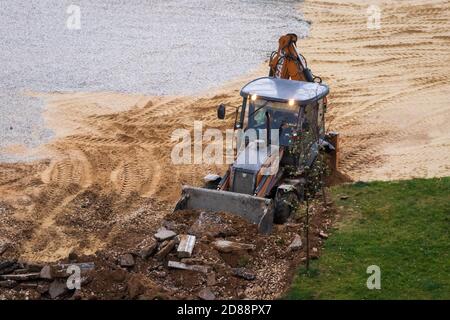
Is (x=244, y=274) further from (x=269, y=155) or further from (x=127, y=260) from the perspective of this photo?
(x=269, y=155)

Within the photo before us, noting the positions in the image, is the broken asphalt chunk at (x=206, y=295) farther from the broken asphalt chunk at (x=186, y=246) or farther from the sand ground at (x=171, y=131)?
the sand ground at (x=171, y=131)

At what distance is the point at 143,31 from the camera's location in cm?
3225

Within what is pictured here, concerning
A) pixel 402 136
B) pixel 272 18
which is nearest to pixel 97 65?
pixel 272 18

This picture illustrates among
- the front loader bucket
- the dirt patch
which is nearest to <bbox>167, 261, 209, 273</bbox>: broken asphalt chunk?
the dirt patch

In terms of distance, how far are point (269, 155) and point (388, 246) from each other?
369 centimetres

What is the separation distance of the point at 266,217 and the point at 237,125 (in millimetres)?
3205

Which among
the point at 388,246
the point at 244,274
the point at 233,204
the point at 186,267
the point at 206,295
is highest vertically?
the point at 233,204

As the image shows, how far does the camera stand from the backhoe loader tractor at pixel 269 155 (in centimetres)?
1689

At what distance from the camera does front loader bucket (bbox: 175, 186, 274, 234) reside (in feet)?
54.1

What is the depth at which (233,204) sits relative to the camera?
55.2ft

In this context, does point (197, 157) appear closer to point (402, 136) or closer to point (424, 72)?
point (402, 136)

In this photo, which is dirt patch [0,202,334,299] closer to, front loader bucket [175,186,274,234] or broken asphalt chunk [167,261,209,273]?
broken asphalt chunk [167,261,209,273]

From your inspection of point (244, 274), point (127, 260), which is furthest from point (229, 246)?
point (127, 260)
